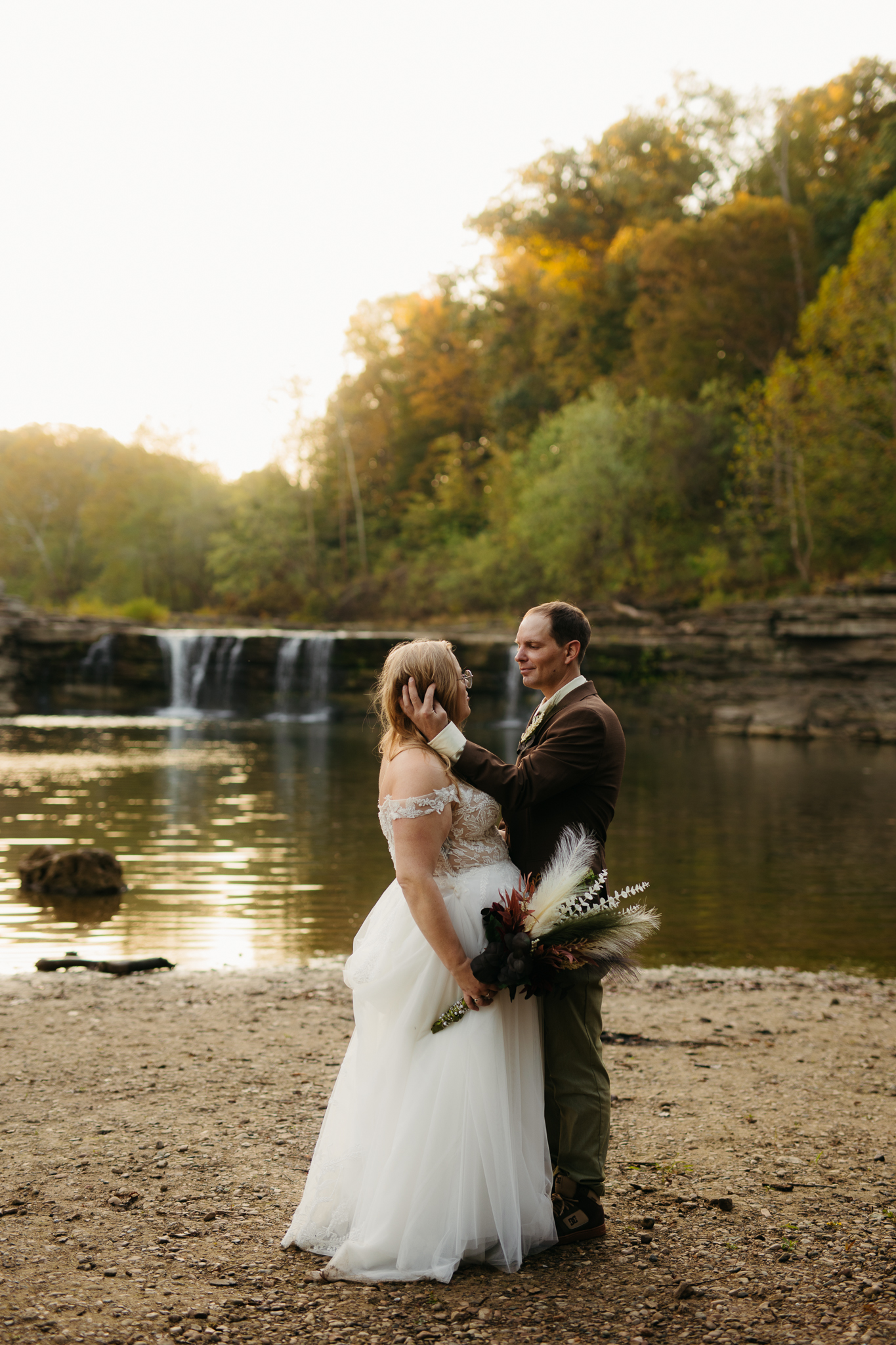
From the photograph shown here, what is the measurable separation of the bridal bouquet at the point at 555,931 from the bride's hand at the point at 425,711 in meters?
0.57

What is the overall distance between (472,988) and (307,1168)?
1.36 metres

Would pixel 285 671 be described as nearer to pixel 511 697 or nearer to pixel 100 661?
pixel 100 661

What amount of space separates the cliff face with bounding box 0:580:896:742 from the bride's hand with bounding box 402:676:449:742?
30.0 metres

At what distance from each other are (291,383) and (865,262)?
33535 mm

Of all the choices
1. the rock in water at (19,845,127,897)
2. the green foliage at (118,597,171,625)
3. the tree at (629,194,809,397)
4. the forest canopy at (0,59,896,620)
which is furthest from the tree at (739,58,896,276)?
the rock in water at (19,845,127,897)

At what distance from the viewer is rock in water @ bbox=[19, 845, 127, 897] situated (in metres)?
9.73

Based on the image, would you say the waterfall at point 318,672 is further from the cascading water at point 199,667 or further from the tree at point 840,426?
the tree at point 840,426

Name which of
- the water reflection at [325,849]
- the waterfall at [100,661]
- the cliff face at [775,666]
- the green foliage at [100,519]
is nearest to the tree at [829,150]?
the cliff face at [775,666]

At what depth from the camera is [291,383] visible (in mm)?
57438

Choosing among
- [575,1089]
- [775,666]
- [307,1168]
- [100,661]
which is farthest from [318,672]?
[575,1089]

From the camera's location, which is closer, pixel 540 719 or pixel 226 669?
pixel 540 719

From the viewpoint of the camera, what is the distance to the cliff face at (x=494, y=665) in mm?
32500

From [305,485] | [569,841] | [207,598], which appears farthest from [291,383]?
[569,841]

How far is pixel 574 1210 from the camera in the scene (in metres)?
3.29
